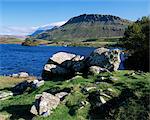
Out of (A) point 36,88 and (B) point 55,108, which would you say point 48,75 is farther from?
(B) point 55,108

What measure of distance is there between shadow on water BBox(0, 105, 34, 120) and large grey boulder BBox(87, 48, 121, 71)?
16.5 meters

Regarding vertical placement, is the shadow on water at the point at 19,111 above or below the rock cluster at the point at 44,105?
below

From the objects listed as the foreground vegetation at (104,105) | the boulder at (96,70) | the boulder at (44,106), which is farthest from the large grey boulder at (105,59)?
the boulder at (44,106)

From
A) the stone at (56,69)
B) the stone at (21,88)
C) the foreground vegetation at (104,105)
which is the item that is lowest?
the stone at (21,88)

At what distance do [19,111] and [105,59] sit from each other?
1821 cm

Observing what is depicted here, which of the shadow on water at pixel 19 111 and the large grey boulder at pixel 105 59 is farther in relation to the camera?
the large grey boulder at pixel 105 59

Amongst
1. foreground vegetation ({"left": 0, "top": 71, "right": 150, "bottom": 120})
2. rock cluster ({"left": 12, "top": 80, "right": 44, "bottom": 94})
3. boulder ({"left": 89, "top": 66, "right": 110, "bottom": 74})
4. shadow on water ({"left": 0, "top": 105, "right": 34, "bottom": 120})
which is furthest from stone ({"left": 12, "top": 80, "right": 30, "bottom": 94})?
shadow on water ({"left": 0, "top": 105, "right": 34, "bottom": 120})

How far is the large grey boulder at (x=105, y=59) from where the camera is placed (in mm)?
44062

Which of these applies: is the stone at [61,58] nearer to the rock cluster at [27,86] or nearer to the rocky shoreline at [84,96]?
the rocky shoreline at [84,96]

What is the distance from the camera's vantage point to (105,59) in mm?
44844

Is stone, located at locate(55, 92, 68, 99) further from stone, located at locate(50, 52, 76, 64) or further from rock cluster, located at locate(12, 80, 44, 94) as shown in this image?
stone, located at locate(50, 52, 76, 64)

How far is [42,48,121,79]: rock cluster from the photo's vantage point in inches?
1734

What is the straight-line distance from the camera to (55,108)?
2816cm

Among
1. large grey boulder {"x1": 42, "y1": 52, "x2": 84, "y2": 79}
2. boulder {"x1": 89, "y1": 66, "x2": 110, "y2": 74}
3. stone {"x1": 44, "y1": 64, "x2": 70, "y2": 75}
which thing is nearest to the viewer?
boulder {"x1": 89, "y1": 66, "x2": 110, "y2": 74}
